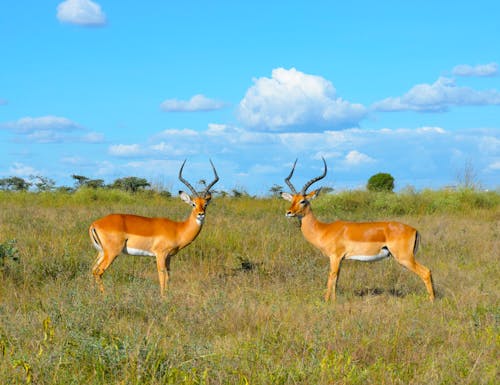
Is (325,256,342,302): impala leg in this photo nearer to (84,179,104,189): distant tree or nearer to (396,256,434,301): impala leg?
(396,256,434,301): impala leg

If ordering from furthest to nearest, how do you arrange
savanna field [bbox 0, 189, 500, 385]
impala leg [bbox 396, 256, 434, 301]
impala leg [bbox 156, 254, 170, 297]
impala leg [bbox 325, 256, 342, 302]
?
impala leg [bbox 396, 256, 434, 301] → impala leg [bbox 156, 254, 170, 297] → impala leg [bbox 325, 256, 342, 302] → savanna field [bbox 0, 189, 500, 385]

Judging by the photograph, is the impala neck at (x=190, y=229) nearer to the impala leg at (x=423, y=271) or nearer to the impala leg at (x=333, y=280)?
the impala leg at (x=333, y=280)

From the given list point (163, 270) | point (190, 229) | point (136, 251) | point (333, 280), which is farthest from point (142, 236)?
point (333, 280)

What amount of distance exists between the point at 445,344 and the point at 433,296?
2.42m

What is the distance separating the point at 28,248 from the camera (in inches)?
396

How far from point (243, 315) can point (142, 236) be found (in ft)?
9.05

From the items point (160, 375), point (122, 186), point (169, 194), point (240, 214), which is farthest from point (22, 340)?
point (122, 186)

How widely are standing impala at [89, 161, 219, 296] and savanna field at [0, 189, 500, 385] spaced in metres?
0.34

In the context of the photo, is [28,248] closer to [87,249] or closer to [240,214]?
[87,249]

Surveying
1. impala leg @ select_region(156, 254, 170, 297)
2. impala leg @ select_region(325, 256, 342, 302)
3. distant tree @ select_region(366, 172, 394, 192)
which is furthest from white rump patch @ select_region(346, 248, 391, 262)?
distant tree @ select_region(366, 172, 394, 192)

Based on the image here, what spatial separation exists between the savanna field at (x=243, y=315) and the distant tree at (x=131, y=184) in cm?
1204

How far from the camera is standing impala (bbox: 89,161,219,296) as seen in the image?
8.51 m

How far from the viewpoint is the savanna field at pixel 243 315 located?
468 cm

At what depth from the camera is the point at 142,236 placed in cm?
858
